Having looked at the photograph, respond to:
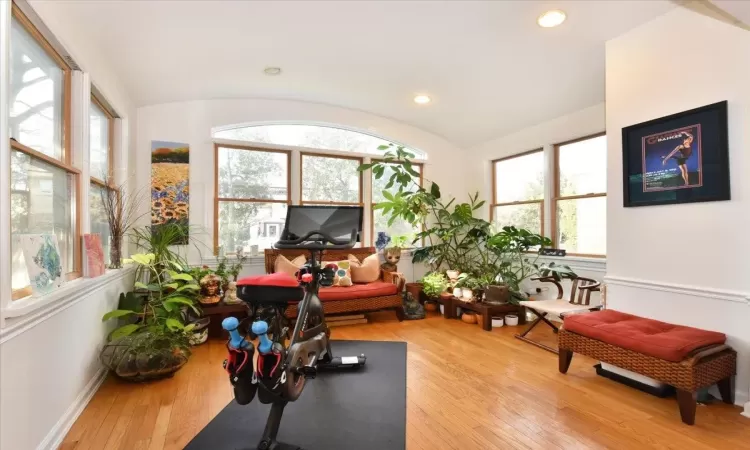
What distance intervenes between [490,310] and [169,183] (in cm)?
391

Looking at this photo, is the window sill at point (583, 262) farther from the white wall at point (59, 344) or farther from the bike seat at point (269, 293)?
the white wall at point (59, 344)

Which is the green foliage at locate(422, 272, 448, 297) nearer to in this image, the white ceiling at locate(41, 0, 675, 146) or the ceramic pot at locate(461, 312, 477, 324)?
the ceramic pot at locate(461, 312, 477, 324)

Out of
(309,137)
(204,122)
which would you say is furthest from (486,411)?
(204,122)

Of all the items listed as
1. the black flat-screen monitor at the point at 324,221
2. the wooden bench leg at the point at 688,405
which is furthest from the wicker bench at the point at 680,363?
the black flat-screen monitor at the point at 324,221

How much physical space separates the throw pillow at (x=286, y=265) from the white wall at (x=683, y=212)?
312 cm

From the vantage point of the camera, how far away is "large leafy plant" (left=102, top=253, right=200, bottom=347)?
9.15 ft

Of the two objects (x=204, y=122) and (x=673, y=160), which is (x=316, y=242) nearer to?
(x=673, y=160)

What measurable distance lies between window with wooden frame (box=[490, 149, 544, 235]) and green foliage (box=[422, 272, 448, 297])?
132cm

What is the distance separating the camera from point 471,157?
5816 mm

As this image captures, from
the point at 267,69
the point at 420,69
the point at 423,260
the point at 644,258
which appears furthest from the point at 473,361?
the point at 267,69

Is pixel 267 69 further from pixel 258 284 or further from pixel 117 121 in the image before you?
pixel 258 284

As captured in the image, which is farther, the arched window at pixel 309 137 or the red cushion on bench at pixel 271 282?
the arched window at pixel 309 137

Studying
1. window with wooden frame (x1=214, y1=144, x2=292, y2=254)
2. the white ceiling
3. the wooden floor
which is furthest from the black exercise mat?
the white ceiling

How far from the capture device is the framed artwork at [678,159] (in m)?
2.39
